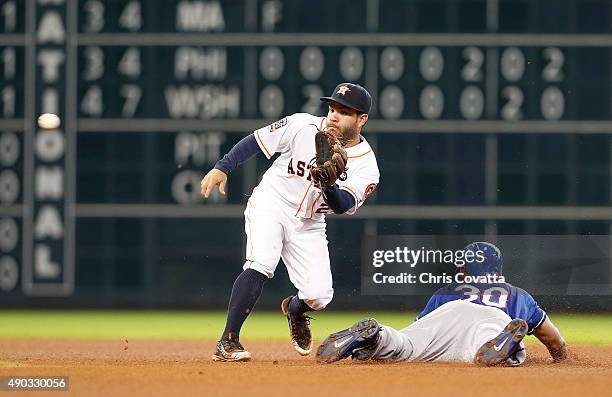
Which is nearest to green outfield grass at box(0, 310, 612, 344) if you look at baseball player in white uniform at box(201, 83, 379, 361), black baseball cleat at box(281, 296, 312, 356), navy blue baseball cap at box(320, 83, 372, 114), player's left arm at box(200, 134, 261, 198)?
black baseball cleat at box(281, 296, 312, 356)

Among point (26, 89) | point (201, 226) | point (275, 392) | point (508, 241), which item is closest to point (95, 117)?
point (26, 89)

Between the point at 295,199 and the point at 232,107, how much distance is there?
17.8 ft

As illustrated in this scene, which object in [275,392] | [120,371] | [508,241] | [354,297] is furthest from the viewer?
[354,297]

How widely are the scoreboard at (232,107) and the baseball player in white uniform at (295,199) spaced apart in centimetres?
513

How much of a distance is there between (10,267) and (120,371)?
6716 millimetres

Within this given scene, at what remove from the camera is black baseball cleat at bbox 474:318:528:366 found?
5.60 meters

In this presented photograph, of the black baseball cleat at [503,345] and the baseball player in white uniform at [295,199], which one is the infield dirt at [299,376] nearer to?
the black baseball cleat at [503,345]

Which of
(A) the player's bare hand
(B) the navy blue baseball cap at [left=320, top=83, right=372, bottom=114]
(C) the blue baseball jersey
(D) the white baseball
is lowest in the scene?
(C) the blue baseball jersey

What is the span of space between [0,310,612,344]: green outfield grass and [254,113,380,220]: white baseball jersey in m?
3.37

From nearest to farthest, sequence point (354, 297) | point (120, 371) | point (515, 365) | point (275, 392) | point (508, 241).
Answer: point (275, 392), point (120, 371), point (515, 365), point (508, 241), point (354, 297)

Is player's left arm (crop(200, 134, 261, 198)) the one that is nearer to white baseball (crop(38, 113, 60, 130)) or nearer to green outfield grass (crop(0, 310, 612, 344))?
green outfield grass (crop(0, 310, 612, 344))

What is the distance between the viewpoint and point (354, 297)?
12.3 meters

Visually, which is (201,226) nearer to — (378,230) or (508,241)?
(378,230)

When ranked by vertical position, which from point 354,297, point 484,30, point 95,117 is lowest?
point 354,297
